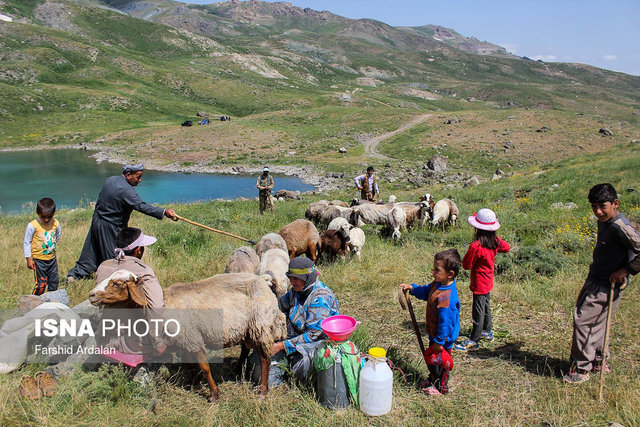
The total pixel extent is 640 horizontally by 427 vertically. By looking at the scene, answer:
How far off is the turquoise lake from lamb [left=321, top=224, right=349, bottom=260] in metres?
17.8

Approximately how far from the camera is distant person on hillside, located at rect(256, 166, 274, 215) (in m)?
15.0

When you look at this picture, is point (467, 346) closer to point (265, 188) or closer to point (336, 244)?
point (336, 244)

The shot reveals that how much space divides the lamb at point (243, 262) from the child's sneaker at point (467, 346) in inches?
143

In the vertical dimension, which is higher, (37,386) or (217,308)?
(217,308)

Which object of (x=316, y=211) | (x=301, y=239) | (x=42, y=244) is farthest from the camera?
(x=316, y=211)

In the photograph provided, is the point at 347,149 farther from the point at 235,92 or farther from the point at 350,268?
the point at 235,92

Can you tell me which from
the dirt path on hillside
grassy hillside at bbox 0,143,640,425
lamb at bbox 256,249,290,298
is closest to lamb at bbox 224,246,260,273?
lamb at bbox 256,249,290,298

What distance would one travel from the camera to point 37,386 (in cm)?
404

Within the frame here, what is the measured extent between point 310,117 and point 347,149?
703 inches

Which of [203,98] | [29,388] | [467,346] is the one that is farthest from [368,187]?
[203,98]

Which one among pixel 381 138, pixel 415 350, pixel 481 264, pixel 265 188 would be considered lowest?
pixel 415 350

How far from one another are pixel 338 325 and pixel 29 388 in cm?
329

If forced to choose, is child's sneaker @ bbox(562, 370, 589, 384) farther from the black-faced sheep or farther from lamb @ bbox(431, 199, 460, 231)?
lamb @ bbox(431, 199, 460, 231)

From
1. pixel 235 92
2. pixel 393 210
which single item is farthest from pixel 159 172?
pixel 235 92
